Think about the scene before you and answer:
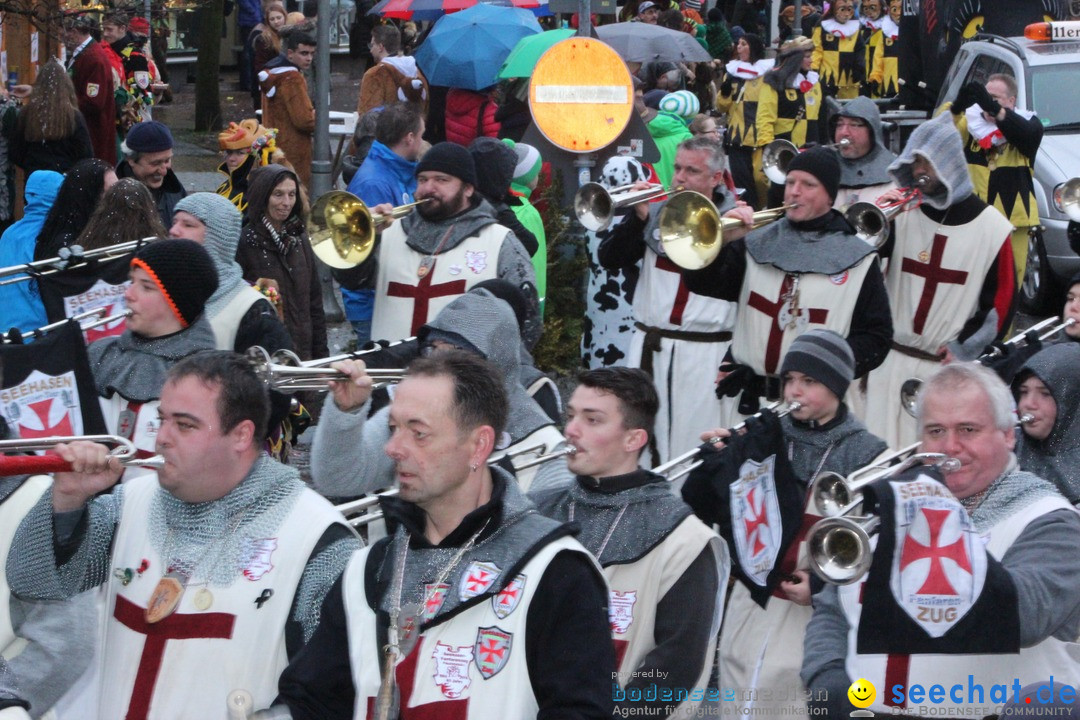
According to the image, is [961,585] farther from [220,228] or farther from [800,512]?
[220,228]

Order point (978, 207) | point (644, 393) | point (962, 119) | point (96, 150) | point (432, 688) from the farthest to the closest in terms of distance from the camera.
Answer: point (96, 150), point (962, 119), point (978, 207), point (644, 393), point (432, 688)

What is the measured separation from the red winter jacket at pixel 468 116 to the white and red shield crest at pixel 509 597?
8538 mm

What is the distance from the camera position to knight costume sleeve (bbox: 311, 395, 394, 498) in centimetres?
471

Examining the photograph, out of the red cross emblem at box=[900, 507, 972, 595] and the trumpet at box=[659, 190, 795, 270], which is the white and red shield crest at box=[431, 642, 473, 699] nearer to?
the red cross emblem at box=[900, 507, 972, 595]

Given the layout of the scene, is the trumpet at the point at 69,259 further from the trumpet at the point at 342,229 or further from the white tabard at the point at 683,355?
the white tabard at the point at 683,355

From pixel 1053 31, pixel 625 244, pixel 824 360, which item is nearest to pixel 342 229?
pixel 625 244

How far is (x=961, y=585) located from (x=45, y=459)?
211 centimetres

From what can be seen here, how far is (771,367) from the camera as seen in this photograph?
6.65 meters

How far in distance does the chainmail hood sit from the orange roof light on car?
8.16 metres

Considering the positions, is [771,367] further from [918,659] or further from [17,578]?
[17,578]

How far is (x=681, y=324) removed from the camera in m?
7.52

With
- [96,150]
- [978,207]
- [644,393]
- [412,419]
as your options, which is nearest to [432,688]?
[412,419]

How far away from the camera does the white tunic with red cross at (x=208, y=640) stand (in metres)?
3.78

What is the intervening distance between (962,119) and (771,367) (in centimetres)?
467
